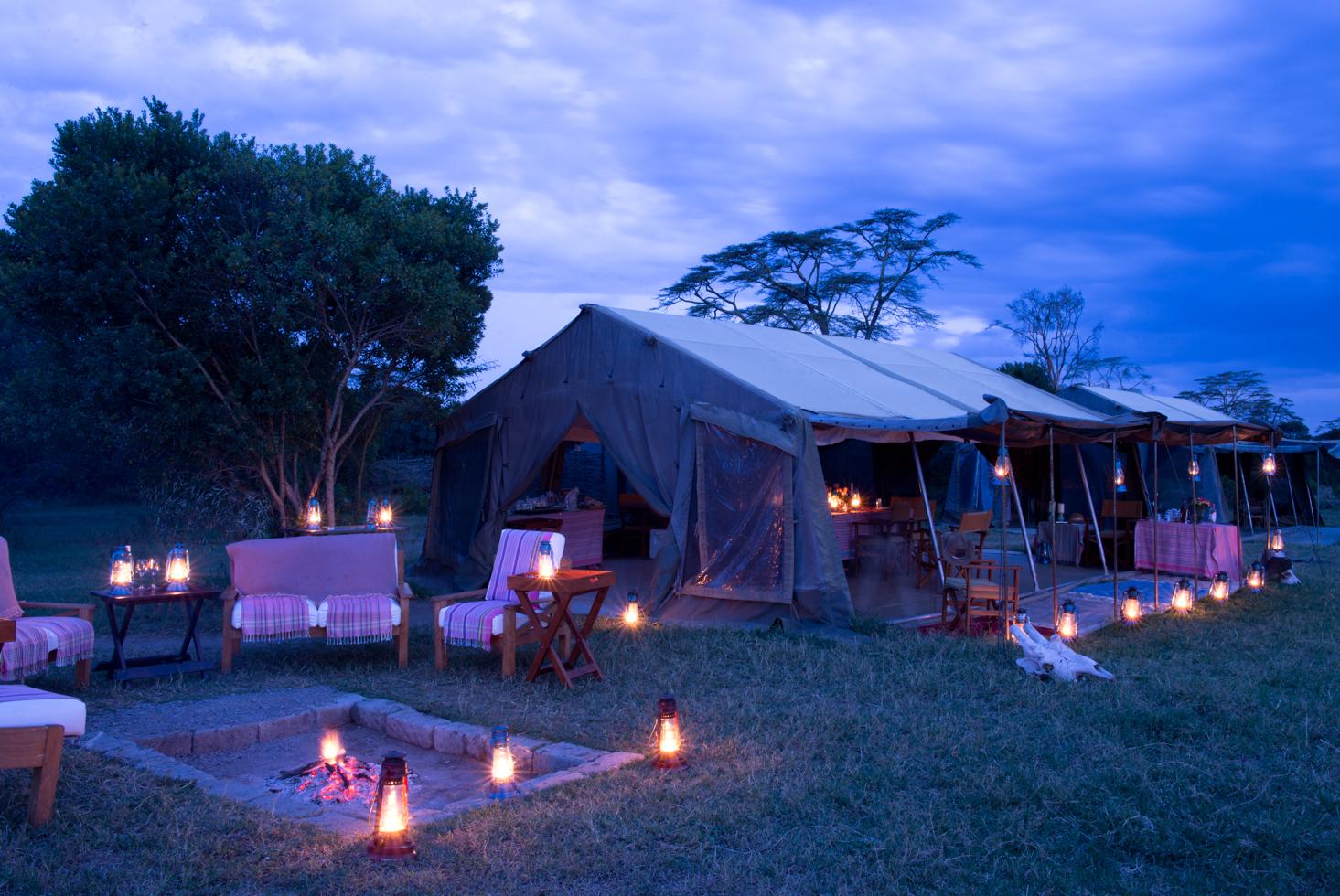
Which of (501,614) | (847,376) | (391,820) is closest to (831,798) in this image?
(391,820)

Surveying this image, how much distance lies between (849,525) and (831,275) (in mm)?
14413

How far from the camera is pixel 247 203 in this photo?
8078 millimetres

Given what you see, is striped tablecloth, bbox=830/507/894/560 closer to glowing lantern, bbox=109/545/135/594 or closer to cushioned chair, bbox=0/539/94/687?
glowing lantern, bbox=109/545/135/594

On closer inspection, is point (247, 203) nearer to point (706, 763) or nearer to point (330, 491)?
point (330, 491)

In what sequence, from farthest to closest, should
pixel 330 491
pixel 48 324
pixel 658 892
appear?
pixel 330 491, pixel 48 324, pixel 658 892

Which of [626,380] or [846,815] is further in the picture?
[626,380]

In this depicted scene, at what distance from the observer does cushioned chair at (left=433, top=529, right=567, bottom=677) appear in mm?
5602

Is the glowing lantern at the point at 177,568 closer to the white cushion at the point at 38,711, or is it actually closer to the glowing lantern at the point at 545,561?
the glowing lantern at the point at 545,561

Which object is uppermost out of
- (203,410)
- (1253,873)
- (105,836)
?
(203,410)

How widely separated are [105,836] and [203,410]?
5838 mm

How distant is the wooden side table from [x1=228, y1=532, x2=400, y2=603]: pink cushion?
1.16 m

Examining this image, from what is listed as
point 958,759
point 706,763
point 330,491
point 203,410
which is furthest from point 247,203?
point 958,759

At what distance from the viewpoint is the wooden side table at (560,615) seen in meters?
5.36

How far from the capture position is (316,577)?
620cm
